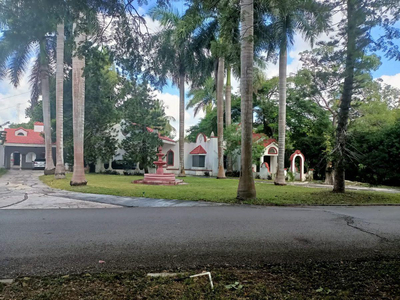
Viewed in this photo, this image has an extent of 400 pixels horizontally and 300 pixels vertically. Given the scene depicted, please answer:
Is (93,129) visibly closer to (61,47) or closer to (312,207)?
(61,47)

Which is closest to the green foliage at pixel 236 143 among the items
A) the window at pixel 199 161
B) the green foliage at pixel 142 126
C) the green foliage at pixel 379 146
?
the window at pixel 199 161

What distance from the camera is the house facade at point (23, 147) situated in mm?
32594

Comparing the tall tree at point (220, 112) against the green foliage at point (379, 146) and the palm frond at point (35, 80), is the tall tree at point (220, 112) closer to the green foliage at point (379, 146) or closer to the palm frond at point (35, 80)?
the green foliage at point (379, 146)

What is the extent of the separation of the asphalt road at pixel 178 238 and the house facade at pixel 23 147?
1140 inches

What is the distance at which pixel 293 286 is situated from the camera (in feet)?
10.9

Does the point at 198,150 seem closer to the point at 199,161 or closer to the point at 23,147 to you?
the point at 199,161

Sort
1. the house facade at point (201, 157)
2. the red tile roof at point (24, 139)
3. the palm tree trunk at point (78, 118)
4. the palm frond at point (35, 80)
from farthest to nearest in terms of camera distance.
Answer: the red tile roof at point (24, 139) < the house facade at point (201, 157) < the palm frond at point (35, 80) < the palm tree trunk at point (78, 118)

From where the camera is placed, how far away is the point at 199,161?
28703mm

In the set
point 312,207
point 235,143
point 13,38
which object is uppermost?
point 13,38

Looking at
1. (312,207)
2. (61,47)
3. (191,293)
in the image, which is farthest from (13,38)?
(61,47)

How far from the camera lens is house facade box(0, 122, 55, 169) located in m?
32.6

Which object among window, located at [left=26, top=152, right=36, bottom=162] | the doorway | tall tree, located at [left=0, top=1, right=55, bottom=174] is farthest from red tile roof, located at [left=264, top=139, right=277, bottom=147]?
the doorway

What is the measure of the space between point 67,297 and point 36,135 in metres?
38.2

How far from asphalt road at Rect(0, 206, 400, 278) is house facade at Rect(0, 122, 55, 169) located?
29.0 meters
